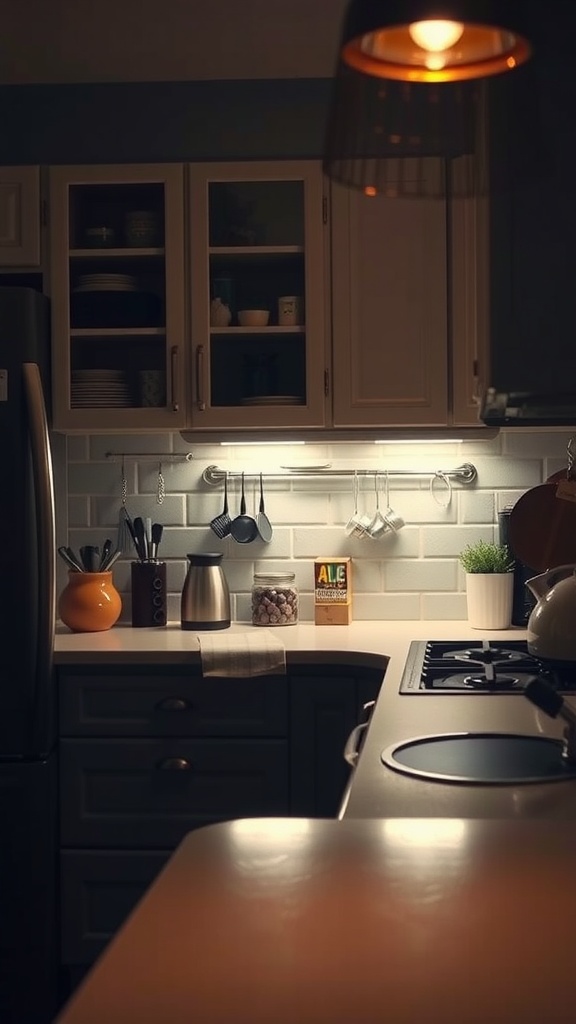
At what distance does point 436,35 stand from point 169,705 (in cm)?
221

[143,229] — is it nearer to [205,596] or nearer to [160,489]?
[160,489]

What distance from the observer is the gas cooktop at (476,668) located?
8.16 ft

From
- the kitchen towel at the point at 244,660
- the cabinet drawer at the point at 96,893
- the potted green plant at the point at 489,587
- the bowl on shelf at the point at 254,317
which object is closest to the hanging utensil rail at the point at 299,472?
the potted green plant at the point at 489,587

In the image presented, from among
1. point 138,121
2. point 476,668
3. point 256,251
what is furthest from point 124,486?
point 476,668

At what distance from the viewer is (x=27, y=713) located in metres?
3.15

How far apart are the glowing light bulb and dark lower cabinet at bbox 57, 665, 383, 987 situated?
2081 mm

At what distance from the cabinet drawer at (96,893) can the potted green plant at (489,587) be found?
110 centimetres

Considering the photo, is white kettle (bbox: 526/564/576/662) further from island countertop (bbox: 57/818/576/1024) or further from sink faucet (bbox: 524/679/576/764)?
island countertop (bbox: 57/818/576/1024)

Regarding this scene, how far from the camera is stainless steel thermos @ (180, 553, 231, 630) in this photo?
3543mm

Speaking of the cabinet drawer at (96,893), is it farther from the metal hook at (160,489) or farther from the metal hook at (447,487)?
the metal hook at (447,487)

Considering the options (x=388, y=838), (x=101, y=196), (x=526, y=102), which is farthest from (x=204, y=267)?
(x=388, y=838)

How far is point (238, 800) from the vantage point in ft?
10.3

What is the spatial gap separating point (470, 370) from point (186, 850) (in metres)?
2.40

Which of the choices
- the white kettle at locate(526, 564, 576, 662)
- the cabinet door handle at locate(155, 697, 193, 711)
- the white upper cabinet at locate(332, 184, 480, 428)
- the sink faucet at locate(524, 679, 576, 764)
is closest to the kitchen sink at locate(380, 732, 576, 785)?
the sink faucet at locate(524, 679, 576, 764)
